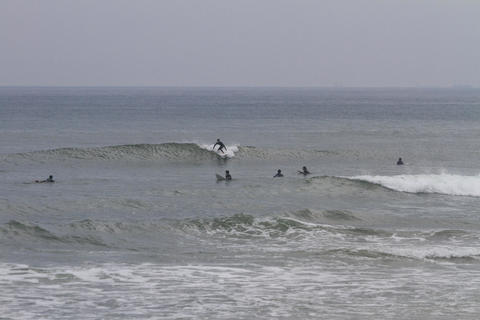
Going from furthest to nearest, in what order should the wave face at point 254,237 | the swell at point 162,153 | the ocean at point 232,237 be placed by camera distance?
the swell at point 162,153, the wave face at point 254,237, the ocean at point 232,237

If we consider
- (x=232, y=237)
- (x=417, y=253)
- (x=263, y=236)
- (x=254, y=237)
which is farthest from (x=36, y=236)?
(x=417, y=253)

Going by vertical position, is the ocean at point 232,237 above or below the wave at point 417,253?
below

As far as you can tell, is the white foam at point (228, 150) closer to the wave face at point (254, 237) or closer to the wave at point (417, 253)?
the wave face at point (254, 237)

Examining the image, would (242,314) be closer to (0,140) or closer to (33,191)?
(33,191)

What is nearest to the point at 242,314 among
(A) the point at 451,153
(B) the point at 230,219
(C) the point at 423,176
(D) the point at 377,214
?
(B) the point at 230,219

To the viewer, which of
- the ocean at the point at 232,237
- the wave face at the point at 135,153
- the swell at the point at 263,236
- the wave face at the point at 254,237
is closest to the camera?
the ocean at the point at 232,237

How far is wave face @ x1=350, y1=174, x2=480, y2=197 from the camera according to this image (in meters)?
32.6

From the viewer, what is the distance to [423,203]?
1153 inches

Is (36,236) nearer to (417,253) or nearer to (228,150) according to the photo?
(417,253)

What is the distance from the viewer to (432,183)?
33.5 meters

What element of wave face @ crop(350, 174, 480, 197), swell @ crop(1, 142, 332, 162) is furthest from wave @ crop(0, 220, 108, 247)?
swell @ crop(1, 142, 332, 162)

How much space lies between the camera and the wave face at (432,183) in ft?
107

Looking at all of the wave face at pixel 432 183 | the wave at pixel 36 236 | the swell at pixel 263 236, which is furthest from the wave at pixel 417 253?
the wave face at pixel 432 183

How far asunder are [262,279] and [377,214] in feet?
35.0
